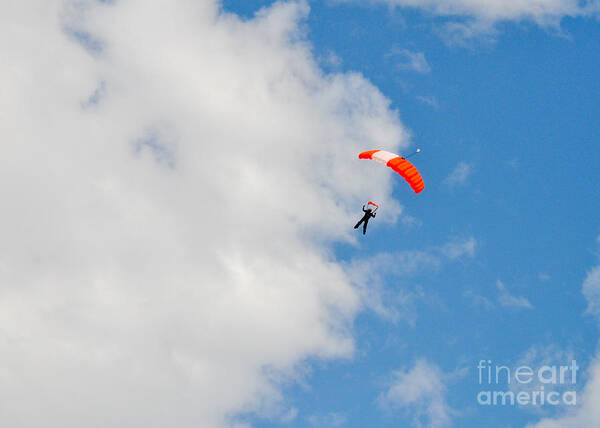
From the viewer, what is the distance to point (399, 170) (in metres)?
77.9

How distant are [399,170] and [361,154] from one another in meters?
7.34

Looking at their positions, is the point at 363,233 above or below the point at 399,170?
below

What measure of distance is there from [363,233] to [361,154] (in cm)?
1104

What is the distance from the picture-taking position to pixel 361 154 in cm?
8388

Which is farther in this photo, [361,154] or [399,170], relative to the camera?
[361,154]

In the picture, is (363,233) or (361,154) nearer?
(363,233)

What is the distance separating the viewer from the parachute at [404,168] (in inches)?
3061

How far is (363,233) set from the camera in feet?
254

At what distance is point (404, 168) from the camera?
78250 mm

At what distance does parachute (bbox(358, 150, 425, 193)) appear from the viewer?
7775cm

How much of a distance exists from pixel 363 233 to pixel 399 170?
309 inches

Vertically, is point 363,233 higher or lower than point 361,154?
lower
